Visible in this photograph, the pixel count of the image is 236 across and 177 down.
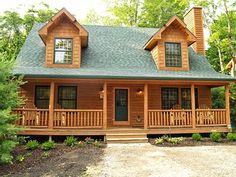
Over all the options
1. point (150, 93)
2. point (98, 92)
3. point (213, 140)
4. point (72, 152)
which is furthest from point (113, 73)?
point (213, 140)

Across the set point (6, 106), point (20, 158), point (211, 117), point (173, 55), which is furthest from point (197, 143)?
point (6, 106)

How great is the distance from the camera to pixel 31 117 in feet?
37.7

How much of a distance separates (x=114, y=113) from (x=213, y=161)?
21.9 feet

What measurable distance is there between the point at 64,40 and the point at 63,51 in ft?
1.99

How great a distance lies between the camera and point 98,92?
13.9 metres

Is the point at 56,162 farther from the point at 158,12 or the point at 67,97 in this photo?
the point at 158,12

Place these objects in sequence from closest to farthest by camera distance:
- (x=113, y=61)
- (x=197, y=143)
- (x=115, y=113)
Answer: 1. (x=197, y=143)
2. (x=115, y=113)
3. (x=113, y=61)

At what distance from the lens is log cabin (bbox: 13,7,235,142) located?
11.7m

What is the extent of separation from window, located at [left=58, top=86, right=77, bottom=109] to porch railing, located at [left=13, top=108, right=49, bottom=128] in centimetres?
174

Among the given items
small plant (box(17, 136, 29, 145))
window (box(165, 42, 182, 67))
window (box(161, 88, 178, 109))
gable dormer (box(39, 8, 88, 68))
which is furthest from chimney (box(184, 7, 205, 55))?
small plant (box(17, 136, 29, 145))

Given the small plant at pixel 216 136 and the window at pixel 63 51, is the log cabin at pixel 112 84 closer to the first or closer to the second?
the window at pixel 63 51

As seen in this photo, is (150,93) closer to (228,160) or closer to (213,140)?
(213,140)

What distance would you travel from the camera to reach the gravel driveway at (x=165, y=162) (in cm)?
699

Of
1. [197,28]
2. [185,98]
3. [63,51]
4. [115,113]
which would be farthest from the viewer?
[197,28]
